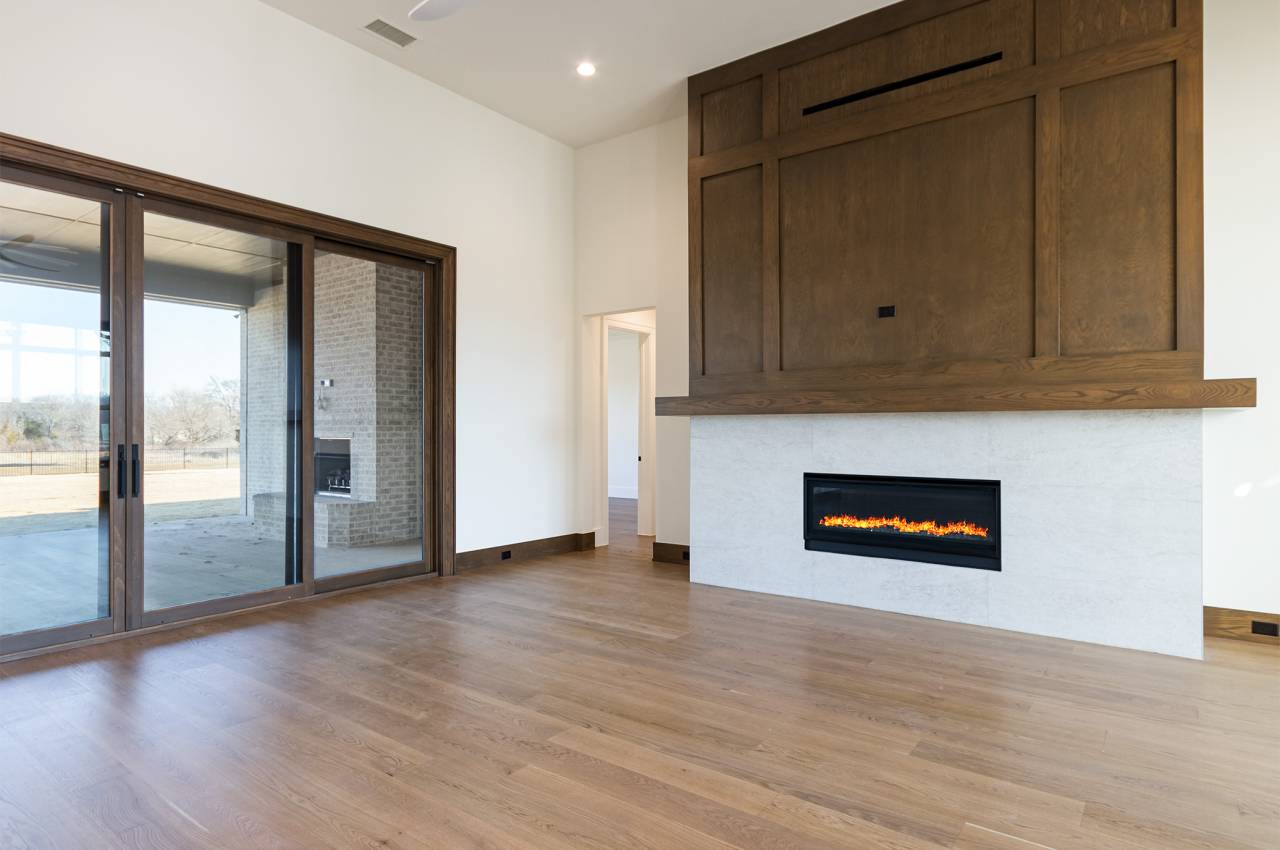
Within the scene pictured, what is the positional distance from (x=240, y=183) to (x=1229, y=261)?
5.87m

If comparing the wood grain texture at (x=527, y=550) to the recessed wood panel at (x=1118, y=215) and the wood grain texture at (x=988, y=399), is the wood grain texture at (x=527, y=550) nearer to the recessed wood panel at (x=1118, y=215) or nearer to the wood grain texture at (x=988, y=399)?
the wood grain texture at (x=988, y=399)

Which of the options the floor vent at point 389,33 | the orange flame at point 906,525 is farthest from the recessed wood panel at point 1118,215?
the floor vent at point 389,33

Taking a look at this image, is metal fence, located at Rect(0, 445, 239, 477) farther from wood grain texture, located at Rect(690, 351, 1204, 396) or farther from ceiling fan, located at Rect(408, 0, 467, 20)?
wood grain texture, located at Rect(690, 351, 1204, 396)

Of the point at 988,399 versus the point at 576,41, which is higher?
the point at 576,41

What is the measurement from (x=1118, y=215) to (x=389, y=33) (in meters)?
4.70

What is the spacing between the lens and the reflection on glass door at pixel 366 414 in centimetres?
491

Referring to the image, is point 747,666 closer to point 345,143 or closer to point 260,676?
point 260,676

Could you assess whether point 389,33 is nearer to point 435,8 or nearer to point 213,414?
point 435,8

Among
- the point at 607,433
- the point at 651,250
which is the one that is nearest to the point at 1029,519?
the point at 651,250

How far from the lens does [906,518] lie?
4.52m

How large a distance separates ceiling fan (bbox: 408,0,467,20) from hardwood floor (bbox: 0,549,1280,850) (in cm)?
294

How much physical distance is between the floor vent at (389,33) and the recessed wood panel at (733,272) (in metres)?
2.34

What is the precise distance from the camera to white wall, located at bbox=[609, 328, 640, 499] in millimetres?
12742

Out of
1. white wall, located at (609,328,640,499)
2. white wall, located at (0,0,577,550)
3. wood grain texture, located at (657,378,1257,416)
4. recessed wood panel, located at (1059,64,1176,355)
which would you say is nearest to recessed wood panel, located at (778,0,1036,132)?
recessed wood panel, located at (1059,64,1176,355)
